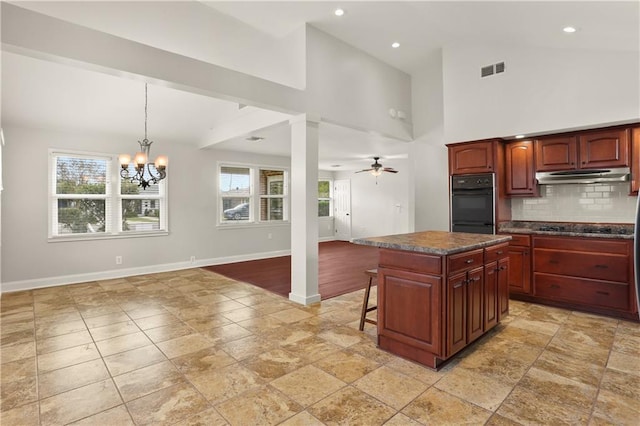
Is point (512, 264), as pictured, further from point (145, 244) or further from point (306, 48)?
point (145, 244)

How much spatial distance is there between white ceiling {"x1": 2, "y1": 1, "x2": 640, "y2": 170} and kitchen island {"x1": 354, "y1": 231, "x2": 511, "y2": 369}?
231 centimetres

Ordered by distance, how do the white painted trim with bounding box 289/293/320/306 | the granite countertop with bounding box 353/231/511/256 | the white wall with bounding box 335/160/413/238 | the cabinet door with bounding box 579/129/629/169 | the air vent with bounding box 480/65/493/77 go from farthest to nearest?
the white wall with bounding box 335/160/413/238 < the air vent with bounding box 480/65/493/77 < the white painted trim with bounding box 289/293/320/306 < the cabinet door with bounding box 579/129/629/169 < the granite countertop with bounding box 353/231/511/256

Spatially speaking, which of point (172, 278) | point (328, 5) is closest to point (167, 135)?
point (172, 278)

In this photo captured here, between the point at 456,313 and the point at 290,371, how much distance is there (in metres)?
1.35

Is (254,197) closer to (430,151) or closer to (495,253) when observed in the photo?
(430,151)

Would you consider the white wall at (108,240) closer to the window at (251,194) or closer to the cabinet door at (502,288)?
the window at (251,194)

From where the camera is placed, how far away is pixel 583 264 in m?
3.80

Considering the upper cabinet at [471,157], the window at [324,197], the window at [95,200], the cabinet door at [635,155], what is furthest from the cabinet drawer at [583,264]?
the window at [324,197]

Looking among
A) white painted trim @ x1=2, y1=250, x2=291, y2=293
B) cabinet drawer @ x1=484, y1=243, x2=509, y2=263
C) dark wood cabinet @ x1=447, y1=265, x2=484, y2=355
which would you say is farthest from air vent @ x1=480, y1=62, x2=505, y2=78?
white painted trim @ x1=2, y1=250, x2=291, y2=293

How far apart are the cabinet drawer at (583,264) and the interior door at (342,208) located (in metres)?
7.43

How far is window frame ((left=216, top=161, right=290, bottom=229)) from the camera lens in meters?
7.16

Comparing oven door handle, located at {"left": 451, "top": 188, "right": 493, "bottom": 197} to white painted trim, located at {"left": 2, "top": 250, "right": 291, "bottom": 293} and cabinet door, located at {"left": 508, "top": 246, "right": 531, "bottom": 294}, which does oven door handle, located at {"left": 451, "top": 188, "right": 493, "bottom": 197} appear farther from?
white painted trim, located at {"left": 2, "top": 250, "right": 291, "bottom": 293}

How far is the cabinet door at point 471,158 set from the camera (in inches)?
180

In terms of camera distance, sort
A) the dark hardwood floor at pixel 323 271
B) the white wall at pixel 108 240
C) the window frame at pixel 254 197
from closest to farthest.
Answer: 1. the white wall at pixel 108 240
2. the dark hardwood floor at pixel 323 271
3. the window frame at pixel 254 197
